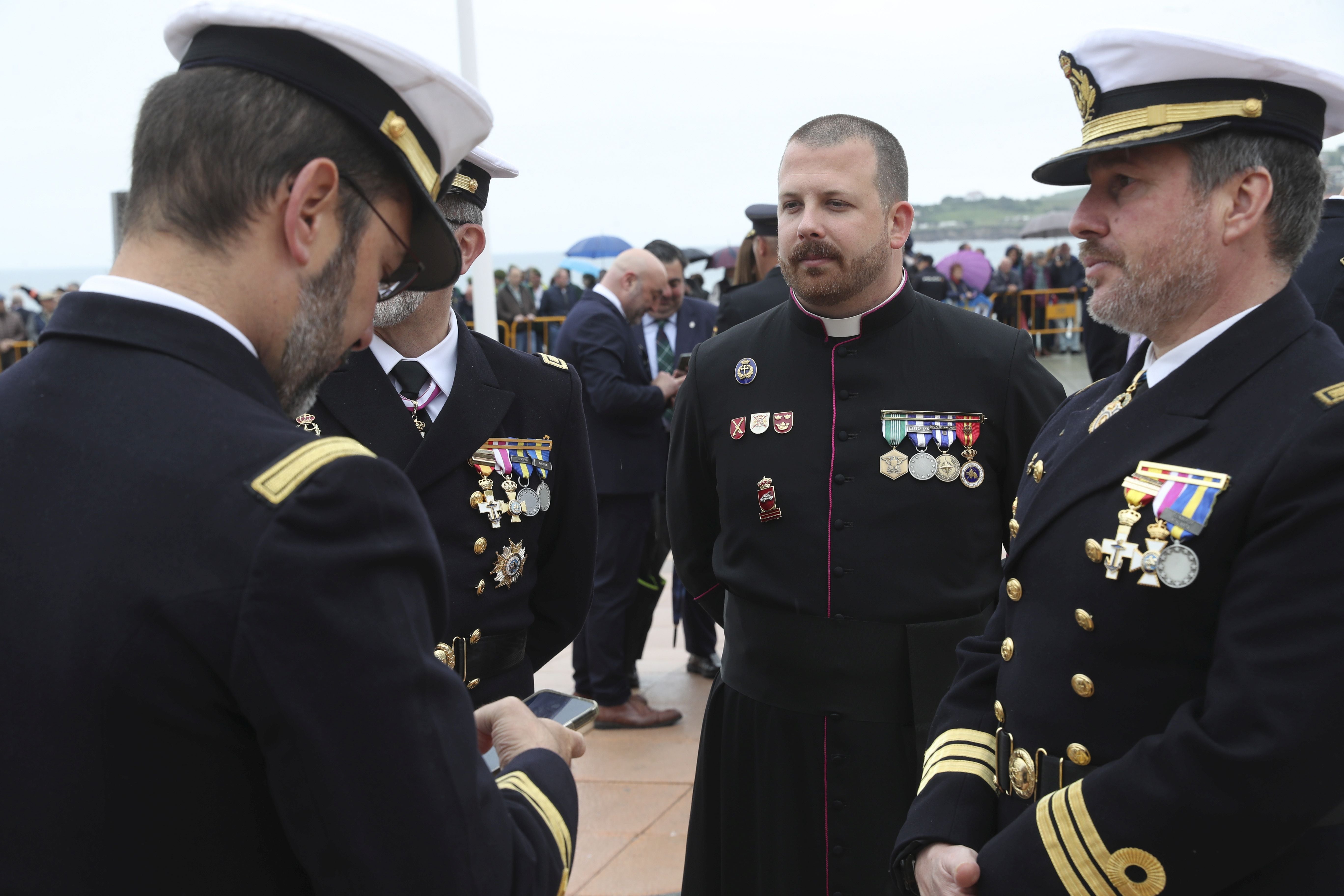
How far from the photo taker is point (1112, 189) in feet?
6.23

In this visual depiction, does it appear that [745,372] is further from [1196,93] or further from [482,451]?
[1196,93]

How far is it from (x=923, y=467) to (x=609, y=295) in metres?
3.29

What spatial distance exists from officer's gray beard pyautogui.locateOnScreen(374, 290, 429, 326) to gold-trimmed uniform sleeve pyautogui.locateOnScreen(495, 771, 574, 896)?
4.24ft

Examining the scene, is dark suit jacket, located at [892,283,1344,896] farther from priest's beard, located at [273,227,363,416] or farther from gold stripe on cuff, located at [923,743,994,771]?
priest's beard, located at [273,227,363,416]

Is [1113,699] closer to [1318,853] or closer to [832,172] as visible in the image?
[1318,853]

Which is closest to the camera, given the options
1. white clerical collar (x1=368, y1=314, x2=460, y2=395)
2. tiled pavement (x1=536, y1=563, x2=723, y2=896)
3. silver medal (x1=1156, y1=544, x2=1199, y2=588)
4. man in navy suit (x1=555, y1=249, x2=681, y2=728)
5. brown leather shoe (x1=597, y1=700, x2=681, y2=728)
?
silver medal (x1=1156, y1=544, x2=1199, y2=588)

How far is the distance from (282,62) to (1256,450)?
55.3 inches

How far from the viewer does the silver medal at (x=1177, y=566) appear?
1582mm

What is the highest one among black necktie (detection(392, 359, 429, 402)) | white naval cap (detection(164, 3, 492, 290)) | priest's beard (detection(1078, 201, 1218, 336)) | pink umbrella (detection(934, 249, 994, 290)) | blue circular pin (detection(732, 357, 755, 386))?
white naval cap (detection(164, 3, 492, 290))

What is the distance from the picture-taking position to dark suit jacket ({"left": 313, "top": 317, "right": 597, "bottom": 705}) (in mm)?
2422

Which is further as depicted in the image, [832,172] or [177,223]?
[832,172]

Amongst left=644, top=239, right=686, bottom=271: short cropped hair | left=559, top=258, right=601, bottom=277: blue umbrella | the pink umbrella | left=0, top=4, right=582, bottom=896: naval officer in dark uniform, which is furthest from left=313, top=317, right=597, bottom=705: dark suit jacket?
the pink umbrella

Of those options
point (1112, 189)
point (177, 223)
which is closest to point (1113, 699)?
point (1112, 189)

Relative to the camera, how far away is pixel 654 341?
21.4 feet
